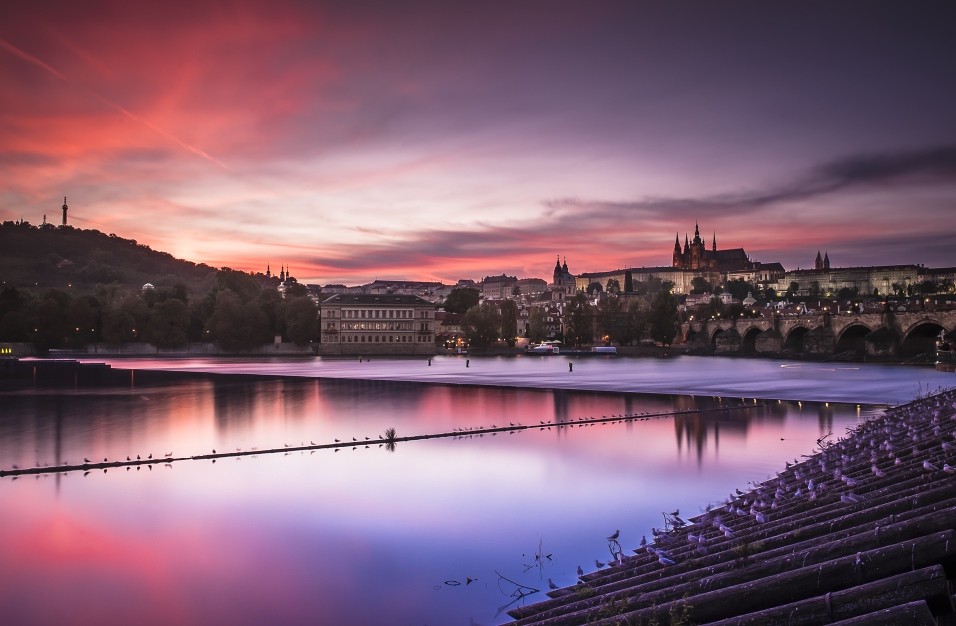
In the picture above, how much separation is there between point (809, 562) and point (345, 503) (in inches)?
446

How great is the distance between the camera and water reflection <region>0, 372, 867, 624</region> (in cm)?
1050

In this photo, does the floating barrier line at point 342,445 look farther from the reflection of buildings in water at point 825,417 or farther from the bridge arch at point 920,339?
the bridge arch at point 920,339

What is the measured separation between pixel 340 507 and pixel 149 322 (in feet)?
321

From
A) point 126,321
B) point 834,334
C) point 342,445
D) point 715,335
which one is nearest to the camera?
point 342,445

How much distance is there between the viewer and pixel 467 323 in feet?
380

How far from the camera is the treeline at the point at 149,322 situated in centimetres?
10156

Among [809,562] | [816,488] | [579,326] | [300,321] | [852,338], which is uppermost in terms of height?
[300,321]

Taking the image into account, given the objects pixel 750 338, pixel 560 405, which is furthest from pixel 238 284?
pixel 560 405

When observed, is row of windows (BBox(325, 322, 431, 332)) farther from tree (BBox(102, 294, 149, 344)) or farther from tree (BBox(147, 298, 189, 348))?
tree (BBox(102, 294, 149, 344))

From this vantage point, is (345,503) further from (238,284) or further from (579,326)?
(238,284)

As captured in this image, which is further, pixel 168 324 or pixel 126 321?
pixel 168 324

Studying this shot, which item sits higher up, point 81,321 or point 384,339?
point 81,321

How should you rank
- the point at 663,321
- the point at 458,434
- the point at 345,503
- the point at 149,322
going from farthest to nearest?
the point at 663,321, the point at 149,322, the point at 458,434, the point at 345,503

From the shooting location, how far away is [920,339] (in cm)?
8862
